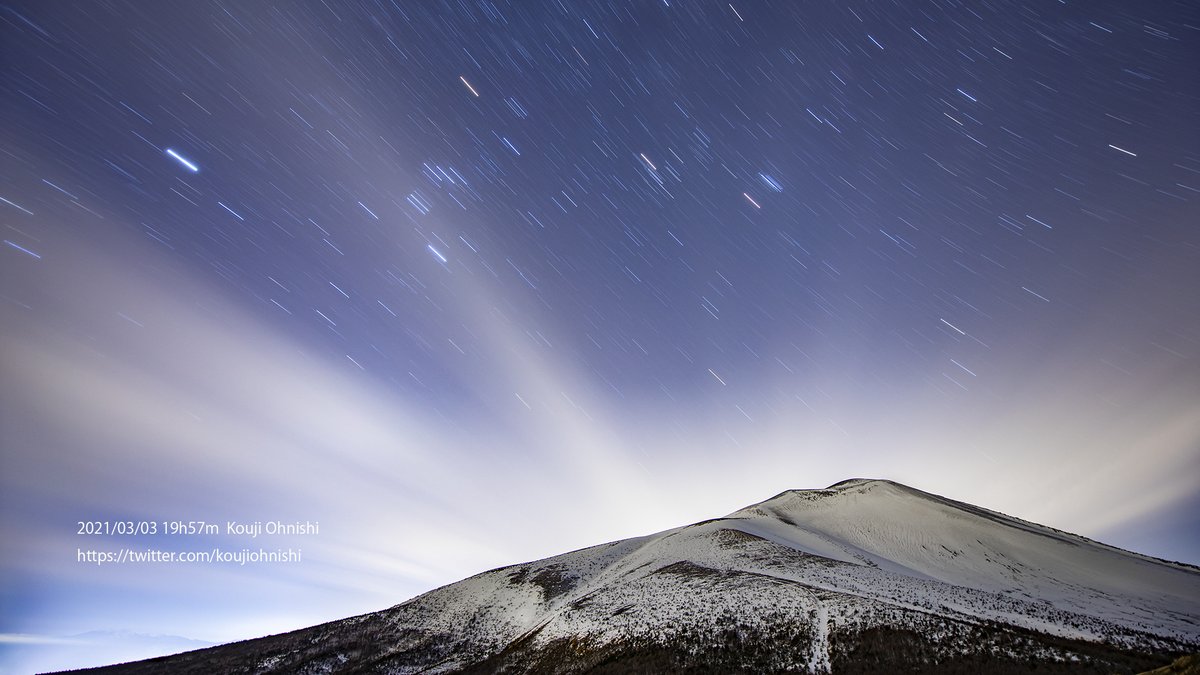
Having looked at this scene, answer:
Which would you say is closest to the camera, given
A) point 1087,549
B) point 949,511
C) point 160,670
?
point 160,670

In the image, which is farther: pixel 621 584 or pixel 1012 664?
pixel 621 584

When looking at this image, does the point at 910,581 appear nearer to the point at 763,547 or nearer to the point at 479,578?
the point at 763,547

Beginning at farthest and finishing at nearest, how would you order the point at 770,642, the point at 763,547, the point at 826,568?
the point at 763,547, the point at 826,568, the point at 770,642

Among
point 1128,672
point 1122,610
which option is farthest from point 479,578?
point 1122,610

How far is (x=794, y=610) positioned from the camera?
2730cm

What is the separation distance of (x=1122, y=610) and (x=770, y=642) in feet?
92.5

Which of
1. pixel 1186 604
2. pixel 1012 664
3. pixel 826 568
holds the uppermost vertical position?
pixel 826 568

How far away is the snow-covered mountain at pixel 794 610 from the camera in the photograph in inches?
914

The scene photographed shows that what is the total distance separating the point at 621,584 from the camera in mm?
38125

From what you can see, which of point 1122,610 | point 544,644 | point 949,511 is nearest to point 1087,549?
point 949,511

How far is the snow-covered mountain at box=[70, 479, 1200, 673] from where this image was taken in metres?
23.2

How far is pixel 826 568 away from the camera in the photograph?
3722 cm

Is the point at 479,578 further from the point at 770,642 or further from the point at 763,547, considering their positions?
the point at 770,642

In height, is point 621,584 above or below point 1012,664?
above
